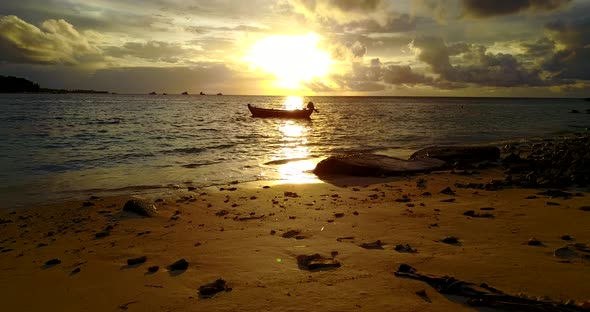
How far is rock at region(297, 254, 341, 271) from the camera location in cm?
542

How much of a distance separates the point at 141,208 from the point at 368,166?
7.91 meters

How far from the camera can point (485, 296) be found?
4281 millimetres

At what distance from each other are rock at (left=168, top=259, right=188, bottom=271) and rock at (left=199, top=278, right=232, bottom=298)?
2.60 feet

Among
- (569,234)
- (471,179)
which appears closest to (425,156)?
(471,179)

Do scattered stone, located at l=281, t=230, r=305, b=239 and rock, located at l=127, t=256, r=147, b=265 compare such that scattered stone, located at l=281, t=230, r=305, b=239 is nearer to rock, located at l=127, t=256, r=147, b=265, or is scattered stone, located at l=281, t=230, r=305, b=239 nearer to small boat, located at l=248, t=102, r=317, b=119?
rock, located at l=127, t=256, r=147, b=265

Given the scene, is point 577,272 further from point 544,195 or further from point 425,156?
point 425,156

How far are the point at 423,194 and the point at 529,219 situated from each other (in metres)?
3.31

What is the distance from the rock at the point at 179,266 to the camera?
5706 mm

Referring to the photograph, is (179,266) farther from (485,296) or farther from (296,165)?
(296,165)

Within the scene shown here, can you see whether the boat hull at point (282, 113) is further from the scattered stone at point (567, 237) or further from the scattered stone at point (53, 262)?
the scattered stone at point (53, 262)

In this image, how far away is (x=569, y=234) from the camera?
6.61 m

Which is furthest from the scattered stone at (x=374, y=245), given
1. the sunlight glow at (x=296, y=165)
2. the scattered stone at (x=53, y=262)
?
the sunlight glow at (x=296, y=165)

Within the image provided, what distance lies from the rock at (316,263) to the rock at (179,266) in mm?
1637

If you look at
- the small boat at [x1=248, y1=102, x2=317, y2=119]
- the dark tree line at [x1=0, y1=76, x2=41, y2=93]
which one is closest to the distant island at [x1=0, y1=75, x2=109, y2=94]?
the dark tree line at [x1=0, y1=76, x2=41, y2=93]
